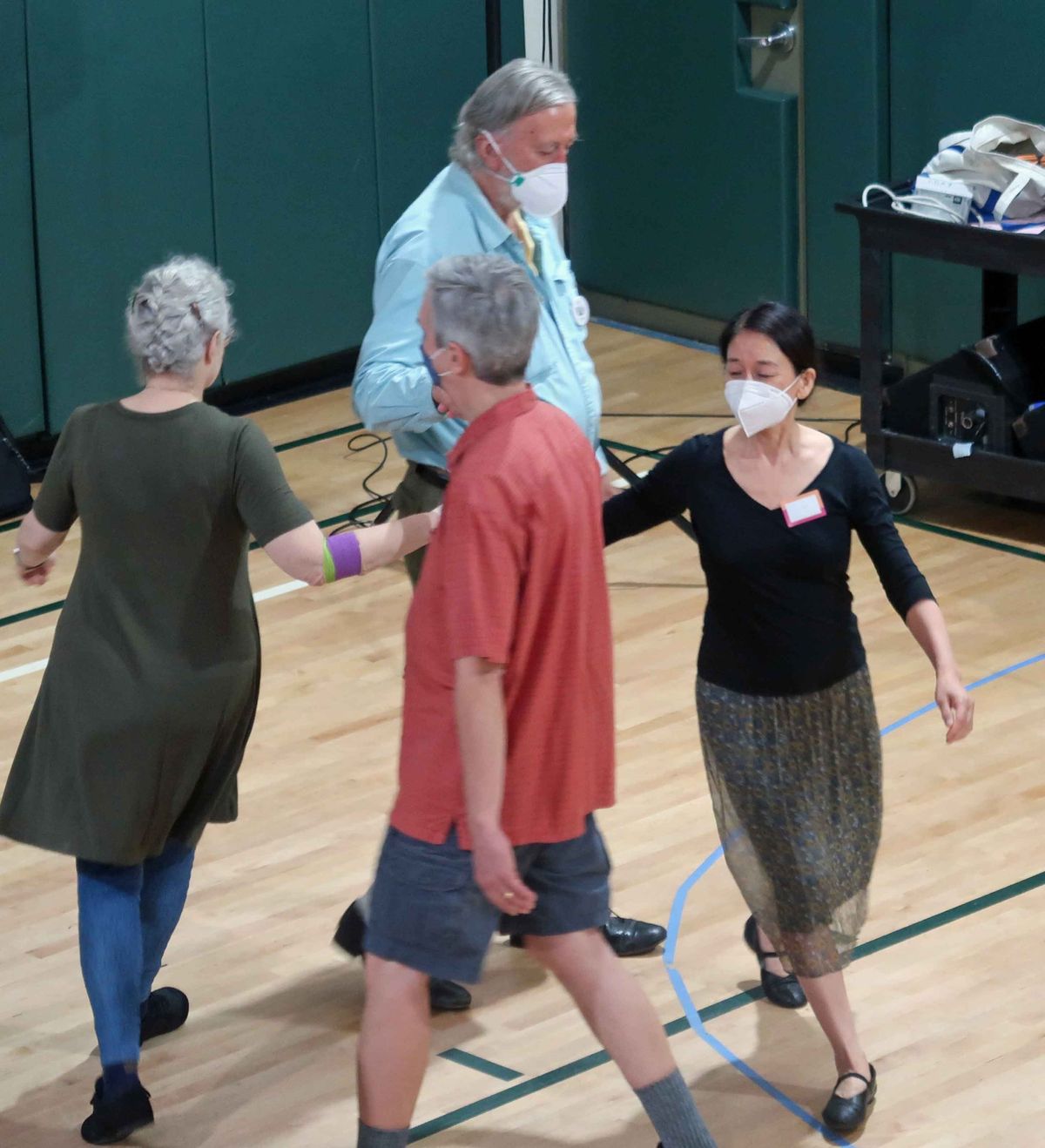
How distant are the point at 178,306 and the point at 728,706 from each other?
100 cm

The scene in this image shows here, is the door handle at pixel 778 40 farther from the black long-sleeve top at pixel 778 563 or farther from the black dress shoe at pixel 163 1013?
the black dress shoe at pixel 163 1013

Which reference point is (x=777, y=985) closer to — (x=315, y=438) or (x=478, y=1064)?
(x=478, y=1064)

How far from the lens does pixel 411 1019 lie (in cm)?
280

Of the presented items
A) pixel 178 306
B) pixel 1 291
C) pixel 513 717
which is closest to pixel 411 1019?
pixel 513 717

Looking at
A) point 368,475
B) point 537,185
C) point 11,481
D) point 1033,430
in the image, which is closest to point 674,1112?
point 537,185

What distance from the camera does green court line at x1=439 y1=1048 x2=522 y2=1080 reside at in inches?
136

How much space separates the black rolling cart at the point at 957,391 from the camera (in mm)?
5719

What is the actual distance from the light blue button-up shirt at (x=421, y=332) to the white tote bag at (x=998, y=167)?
228cm

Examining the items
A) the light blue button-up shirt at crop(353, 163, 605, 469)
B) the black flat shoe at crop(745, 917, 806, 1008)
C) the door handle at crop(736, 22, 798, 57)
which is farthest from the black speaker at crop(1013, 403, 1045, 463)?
the black flat shoe at crop(745, 917, 806, 1008)

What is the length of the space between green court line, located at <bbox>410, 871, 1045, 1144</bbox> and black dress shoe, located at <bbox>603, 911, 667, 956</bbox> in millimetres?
234

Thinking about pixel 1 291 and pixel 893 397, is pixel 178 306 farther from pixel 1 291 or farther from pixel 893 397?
pixel 1 291

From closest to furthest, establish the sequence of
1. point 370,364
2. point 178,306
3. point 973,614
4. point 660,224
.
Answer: point 178,306 < point 370,364 < point 973,614 < point 660,224

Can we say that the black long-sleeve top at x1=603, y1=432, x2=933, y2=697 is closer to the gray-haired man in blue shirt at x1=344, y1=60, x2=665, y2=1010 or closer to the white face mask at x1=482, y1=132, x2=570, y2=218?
the gray-haired man in blue shirt at x1=344, y1=60, x2=665, y2=1010

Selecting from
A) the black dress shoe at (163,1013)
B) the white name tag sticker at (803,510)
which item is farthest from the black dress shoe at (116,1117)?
the white name tag sticker at (803,510)
